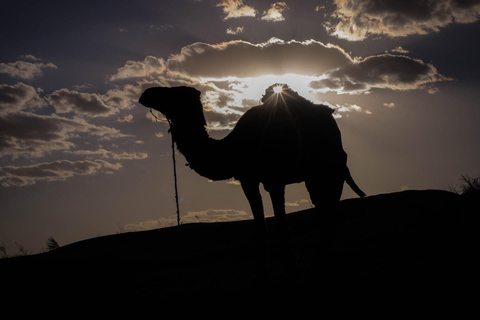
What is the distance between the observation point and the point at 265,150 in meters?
7.66

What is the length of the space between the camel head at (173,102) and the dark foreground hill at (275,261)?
6.58 ft

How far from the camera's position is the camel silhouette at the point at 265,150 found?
24.7 feet

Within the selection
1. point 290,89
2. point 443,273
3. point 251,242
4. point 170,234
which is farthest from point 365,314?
point 170,234

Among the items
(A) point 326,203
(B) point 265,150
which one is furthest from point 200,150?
(A) point 326,203

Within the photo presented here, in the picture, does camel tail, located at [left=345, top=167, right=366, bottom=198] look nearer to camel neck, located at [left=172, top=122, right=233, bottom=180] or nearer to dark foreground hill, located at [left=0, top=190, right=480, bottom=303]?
dark foreground hill, located at [left=0, top=190, right=480, bottom=303]

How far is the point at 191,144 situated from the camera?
7523 millimetres

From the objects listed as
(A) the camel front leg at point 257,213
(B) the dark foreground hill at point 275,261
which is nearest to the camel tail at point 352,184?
(B) the dark foreground hill at point 275,261

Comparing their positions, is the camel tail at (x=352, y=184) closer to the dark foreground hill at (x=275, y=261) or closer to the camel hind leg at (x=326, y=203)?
the camel hind leg at (x=326, y=203)

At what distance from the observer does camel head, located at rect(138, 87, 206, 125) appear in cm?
739

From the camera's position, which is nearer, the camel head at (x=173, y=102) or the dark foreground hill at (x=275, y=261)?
the dark foreground hill at (x=275, y=261)

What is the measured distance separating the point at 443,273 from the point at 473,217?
3.85m

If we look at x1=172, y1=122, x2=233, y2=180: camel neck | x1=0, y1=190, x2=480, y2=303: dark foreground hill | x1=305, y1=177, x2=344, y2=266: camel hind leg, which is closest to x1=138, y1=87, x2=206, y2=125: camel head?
x1=172, y1=122, x2=233, y2=180: camel neck

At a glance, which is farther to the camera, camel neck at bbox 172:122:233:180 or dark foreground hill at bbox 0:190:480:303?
camel neck at bbox 172:122:233:180

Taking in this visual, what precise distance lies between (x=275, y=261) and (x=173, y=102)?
16.0ft
